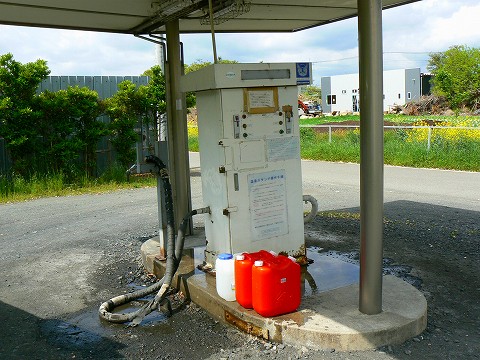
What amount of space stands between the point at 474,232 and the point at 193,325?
192 inches

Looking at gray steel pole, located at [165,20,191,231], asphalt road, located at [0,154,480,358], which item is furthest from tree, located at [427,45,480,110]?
gray steel pole, located at [165,20,191,231]

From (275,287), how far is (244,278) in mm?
327

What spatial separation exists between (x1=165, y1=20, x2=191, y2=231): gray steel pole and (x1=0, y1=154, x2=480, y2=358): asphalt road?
3.51 ft

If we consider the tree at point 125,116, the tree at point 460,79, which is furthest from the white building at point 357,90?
the tree at point 125,116

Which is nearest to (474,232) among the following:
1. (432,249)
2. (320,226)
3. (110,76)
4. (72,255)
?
(432,249)

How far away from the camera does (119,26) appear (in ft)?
25.8

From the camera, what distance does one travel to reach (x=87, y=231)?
9039 mm

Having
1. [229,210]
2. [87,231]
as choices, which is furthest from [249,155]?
[87,231]

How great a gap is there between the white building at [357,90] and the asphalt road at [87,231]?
4586 centimetres

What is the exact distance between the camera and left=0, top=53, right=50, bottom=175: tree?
42.4ft

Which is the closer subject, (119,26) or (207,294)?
(207,294)

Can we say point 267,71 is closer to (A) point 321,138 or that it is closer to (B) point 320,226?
(B) point 320,226

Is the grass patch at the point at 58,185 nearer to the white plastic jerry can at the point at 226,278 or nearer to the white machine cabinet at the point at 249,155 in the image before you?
the white machine cabinet at the point at 249,155

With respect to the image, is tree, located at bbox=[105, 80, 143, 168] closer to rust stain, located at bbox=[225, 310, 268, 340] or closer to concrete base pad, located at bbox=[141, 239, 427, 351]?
concrete base pad, located at bbox=[141, 239, 427, 351]
